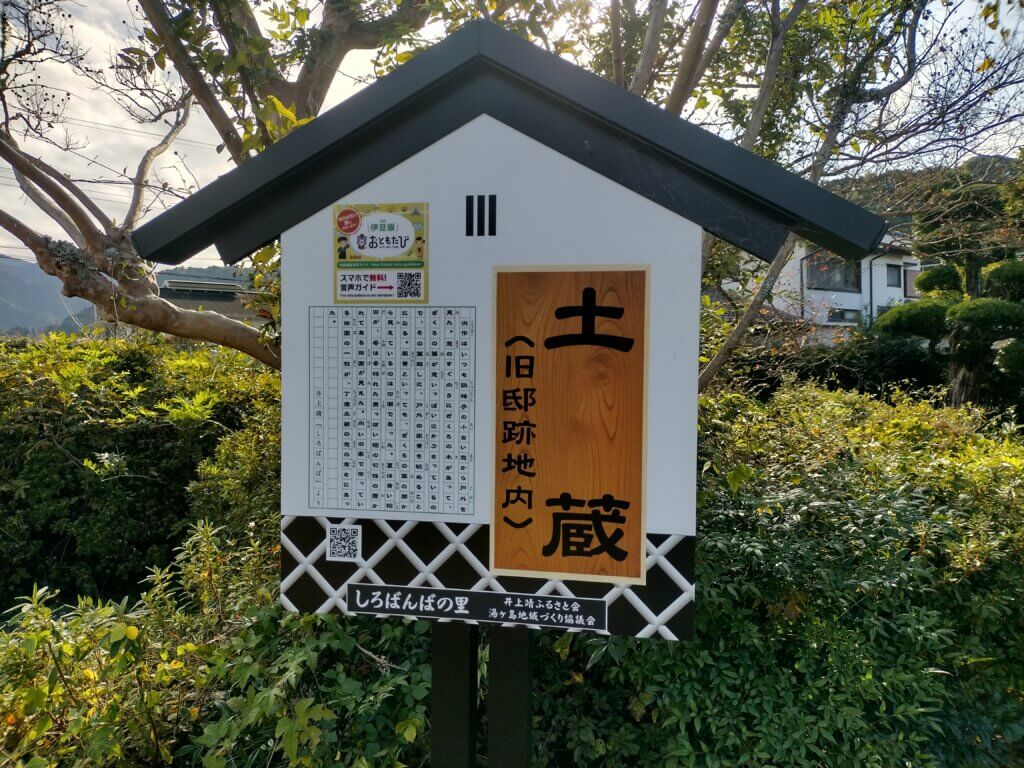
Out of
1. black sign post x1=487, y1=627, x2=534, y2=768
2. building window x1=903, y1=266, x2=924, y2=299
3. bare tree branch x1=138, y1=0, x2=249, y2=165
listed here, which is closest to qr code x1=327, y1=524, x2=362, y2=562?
Result: black sign post x1=487, y1=627, x2=534, y2=768

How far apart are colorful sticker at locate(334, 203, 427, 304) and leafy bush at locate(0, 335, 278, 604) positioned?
10.7 feet

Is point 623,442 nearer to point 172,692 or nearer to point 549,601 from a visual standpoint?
point 549,601

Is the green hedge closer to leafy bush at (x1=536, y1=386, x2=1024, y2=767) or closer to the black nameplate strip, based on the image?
leafy bush at (x1=536, y1=386, x2=1024, y2=767)

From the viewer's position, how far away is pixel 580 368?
6.75 feet

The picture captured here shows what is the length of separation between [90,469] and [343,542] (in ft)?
12.4

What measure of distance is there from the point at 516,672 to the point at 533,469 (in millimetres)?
794

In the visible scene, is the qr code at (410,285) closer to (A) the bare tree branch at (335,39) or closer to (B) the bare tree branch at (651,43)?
(B) the bare tree branch at (651,43)

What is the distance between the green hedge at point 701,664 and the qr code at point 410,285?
4.92ft

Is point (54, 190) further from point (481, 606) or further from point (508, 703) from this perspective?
point (508, 703)

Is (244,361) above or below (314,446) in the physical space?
above

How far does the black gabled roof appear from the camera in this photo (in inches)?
76.0

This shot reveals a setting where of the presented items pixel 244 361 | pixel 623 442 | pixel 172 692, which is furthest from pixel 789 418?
pixel 244 361

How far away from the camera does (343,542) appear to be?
2.21 meters

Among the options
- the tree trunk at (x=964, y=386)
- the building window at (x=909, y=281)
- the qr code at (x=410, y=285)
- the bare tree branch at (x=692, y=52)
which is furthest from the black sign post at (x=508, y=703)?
the building window at (x=909, y=281)
